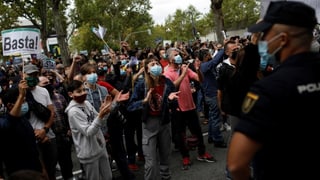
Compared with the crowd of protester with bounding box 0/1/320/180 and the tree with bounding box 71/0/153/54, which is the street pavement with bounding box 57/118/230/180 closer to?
the crowd of protester with bounding box 0/1/320/180

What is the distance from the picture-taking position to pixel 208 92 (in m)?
6.98

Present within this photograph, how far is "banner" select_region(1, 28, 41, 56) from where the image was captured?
241 inches

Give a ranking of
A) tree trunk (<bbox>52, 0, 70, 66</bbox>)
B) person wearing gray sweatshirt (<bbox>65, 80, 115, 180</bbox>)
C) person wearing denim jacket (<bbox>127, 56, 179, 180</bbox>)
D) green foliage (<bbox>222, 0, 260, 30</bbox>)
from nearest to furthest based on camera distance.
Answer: person wearing gray sweatshirt (<bbox>65, 80, 115, 180</bbox>), person wearing denim jacket (<bbox>127, 56, 179, 180</bbox>), tree trunk (<bbox>52, 0, 70, 66</bbox>), green foliage (<bbox>222, 0, 260, 30</bbox>)

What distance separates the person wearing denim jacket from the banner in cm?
219

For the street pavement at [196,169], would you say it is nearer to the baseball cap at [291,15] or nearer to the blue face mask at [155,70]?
the blue face mask at [155,70]

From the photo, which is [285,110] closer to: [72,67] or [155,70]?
[155,70]

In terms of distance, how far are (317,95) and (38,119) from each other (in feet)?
12.0

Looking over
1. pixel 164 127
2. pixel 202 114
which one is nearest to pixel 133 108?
pixel 164 127

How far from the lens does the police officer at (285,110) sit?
5.99 ft

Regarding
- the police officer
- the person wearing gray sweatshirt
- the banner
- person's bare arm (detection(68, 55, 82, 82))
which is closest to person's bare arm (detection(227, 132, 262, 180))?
the police officer

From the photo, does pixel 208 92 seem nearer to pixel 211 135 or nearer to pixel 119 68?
pixel 211 135

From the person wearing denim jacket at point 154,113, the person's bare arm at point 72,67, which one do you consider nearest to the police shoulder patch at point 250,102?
the person wearing denim jacket at point 154,113

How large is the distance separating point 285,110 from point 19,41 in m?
5.18

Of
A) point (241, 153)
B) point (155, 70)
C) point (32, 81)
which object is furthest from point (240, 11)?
point (241, 153)
